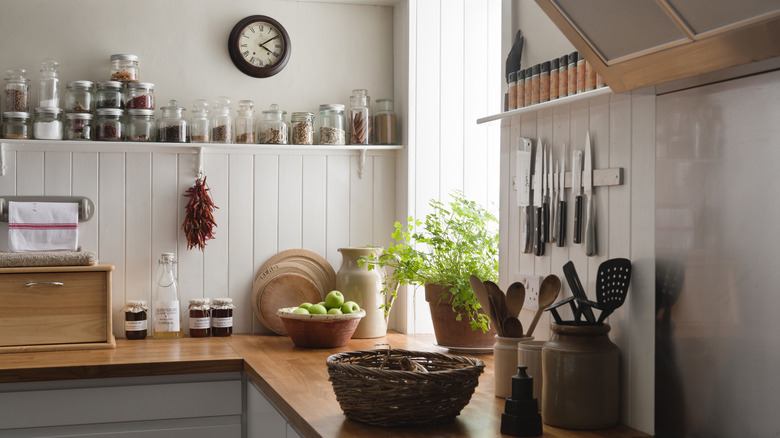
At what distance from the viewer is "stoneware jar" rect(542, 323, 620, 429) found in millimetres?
1558

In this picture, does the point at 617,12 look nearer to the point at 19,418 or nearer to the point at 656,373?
the point at 656,373

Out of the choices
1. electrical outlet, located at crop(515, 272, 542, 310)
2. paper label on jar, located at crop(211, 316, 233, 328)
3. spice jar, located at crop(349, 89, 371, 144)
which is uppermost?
spice jar, located at crop(349, 89, 371, 144)

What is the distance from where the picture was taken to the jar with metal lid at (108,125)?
9.07 feet

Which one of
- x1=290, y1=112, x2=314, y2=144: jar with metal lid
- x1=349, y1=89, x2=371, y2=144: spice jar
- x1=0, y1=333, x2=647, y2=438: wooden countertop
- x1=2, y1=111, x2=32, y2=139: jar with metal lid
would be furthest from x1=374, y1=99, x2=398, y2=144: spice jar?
x1=2, y1=111, x2=32, y2=139: jar with metal lid

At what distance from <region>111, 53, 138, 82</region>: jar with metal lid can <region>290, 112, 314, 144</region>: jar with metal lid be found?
605 millimetres

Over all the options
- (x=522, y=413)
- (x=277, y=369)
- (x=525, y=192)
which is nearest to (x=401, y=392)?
(x=522, y=413)

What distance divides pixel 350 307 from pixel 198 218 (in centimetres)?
69

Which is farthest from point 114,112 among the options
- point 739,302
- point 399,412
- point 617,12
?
point 739,302

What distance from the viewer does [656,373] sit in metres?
1.56

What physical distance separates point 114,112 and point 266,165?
0.59 metres

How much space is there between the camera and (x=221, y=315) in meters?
2.88

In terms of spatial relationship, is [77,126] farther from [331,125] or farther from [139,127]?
[331,125]

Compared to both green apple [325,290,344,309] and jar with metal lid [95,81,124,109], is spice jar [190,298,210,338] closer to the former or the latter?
green apple [325,290,344,309]

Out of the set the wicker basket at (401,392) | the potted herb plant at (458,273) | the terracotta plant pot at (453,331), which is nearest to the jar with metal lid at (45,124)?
the potted herb plant at (458,273)
